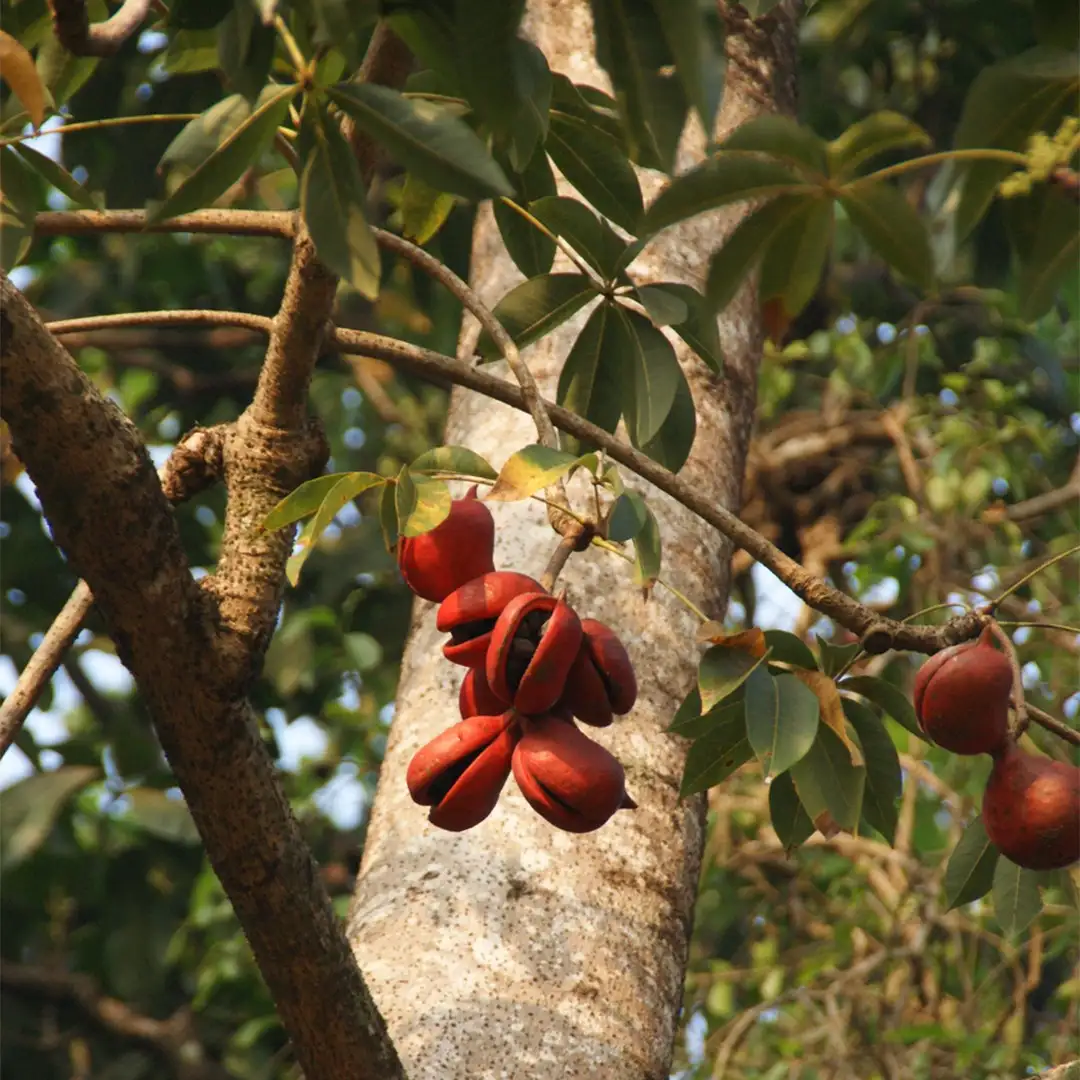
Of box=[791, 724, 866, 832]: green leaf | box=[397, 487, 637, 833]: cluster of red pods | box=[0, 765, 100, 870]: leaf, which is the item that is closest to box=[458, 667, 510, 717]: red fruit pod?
box=[397, 487, 637, 833]: cluster of red pods

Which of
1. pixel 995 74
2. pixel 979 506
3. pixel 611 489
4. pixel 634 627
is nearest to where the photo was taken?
pixel 995 74

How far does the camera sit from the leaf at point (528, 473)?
3.21 feet

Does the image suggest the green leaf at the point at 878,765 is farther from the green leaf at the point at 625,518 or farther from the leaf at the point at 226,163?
the leaf at the point at 226,163

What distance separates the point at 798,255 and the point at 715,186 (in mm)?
117

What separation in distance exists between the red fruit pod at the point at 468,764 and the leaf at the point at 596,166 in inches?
16.8

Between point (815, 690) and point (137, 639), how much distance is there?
1.50ft

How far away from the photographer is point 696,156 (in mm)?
1950

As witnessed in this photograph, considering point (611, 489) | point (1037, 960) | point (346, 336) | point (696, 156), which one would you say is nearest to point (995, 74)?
point (611, 489)

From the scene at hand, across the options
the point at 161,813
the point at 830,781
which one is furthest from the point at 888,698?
the point at 161,813

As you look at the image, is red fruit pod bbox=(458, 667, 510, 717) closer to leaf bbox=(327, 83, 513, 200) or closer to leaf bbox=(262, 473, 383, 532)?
leaf bbox=(262, 473, 383, 532)

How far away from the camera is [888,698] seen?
1.21m

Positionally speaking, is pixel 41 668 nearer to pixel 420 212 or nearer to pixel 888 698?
pixel 420 212

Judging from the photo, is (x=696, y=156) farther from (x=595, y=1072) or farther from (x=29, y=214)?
(x=595, y=1072)

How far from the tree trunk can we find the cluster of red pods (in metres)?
0.32
